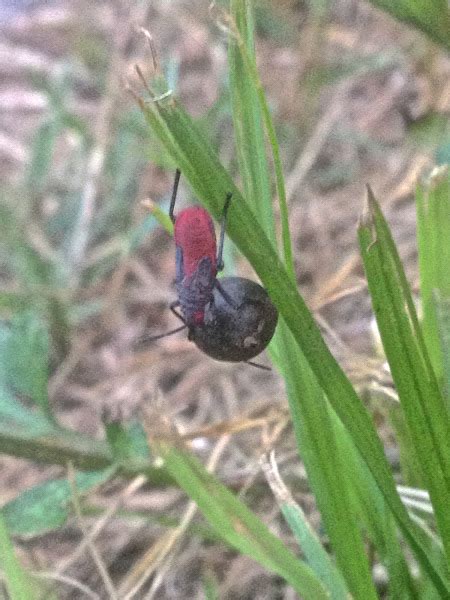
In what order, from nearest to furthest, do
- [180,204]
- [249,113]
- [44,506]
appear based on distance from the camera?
1. [249,113]
2. [44,506]
3. [180,204]

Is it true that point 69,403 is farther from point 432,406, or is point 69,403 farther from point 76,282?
point 432,406

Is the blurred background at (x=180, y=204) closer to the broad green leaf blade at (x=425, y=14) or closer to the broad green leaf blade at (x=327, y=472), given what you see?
the broad green leaf blade at (x=327, y=472)

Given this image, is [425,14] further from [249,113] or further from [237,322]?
[237,322]

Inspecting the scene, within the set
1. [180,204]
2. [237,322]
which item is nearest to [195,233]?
[237,322]

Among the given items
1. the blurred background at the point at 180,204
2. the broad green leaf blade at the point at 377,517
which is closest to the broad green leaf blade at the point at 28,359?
the blurred background at the point at 180,204

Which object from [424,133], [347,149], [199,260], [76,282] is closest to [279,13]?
[347,149]
